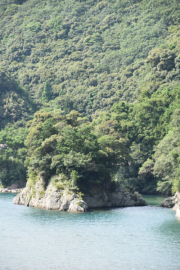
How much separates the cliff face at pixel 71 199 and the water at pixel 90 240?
1858 mm

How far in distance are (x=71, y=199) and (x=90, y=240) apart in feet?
54.1

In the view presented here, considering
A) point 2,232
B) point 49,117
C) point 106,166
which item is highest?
point 49,117

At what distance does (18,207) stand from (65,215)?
12770 millimetres

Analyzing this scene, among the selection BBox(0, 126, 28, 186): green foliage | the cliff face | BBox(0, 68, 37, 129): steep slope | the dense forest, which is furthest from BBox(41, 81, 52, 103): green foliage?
the cliff face

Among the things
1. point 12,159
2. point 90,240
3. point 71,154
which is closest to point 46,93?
point 12,159

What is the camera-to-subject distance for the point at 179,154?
56406 mm

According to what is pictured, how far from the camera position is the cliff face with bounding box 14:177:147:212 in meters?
56.9

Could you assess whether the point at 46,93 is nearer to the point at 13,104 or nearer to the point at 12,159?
the point at 13,104

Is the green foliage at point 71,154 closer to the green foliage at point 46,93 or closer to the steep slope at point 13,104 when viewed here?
the steep slope at point 13,104

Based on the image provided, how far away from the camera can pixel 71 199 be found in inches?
2250

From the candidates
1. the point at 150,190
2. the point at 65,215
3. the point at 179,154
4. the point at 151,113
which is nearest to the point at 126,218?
the point at 65,215

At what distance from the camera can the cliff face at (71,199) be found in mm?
56906

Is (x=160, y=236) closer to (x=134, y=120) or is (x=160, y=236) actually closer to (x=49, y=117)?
(x=49, y=117)

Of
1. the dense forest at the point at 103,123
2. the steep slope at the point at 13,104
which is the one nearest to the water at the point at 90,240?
the dense forest at the point at 103,123
